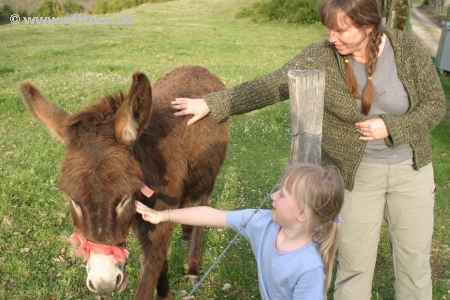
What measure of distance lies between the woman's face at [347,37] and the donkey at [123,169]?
1194 mm

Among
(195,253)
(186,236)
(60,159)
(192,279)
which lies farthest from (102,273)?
(60,159)

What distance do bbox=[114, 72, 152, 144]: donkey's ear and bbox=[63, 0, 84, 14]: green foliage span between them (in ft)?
154

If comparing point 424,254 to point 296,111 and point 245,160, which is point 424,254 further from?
→ point 245,160

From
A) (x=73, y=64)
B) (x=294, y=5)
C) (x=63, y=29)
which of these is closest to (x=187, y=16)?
(x=294, y=5)

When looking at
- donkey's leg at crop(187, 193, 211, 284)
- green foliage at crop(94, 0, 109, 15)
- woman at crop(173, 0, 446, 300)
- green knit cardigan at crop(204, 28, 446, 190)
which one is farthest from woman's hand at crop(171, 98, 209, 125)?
green foliage at crop(94, 0, 109, 15)

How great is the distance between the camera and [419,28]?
26.1 m

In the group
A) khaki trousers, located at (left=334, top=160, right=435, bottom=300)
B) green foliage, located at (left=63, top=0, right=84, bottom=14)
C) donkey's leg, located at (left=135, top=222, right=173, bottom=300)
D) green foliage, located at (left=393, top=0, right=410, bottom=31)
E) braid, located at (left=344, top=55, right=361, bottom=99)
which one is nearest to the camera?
braid, located at (left=344, top=55, right=361, bottom=99)

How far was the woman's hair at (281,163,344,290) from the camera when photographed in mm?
2232

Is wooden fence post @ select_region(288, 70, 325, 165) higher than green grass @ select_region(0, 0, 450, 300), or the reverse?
wooden fence post @ select_region(288, 70, 325, 165)

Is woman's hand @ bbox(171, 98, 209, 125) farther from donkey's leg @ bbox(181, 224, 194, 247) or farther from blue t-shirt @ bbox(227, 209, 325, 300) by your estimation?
donkey's leg @ bbox(181, 224, 194, 247)

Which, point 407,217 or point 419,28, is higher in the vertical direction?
point 407,217

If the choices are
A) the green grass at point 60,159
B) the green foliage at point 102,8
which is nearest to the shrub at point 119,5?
the green foliage at point 102,8

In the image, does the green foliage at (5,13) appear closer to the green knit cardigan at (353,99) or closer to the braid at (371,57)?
the green knit cardigan at (353,99)

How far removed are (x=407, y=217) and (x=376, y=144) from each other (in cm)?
55
